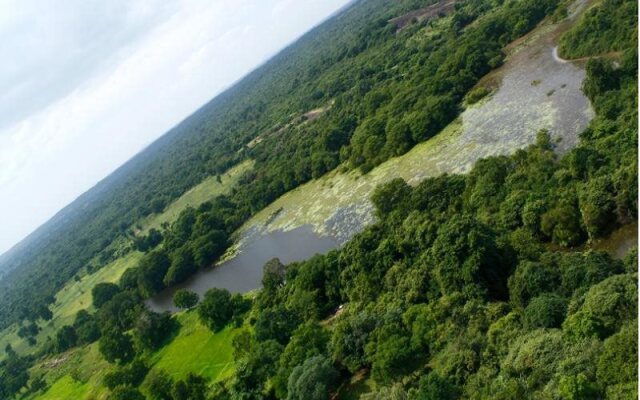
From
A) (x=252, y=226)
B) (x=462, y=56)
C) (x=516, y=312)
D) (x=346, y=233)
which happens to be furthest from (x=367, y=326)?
(x=462, y=56)

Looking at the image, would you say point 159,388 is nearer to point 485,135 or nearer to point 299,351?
point 299,351

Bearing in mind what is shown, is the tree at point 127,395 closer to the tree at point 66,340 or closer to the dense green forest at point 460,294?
the dense green forest at point 460,294

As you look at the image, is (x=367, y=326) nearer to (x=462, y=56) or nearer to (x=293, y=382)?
(x=293, y=382)

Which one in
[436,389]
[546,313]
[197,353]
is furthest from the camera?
[197,353]

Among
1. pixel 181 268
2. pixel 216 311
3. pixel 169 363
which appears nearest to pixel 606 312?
pixel 216 311

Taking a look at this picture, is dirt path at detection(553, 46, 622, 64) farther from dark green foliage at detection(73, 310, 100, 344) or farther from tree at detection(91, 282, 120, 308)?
tree at detection(91, 282, 120, 308)

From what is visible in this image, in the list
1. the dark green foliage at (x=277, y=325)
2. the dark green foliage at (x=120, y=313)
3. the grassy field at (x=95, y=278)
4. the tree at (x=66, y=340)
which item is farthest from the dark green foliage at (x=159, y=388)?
the grassy field at (x=95, y=278)
